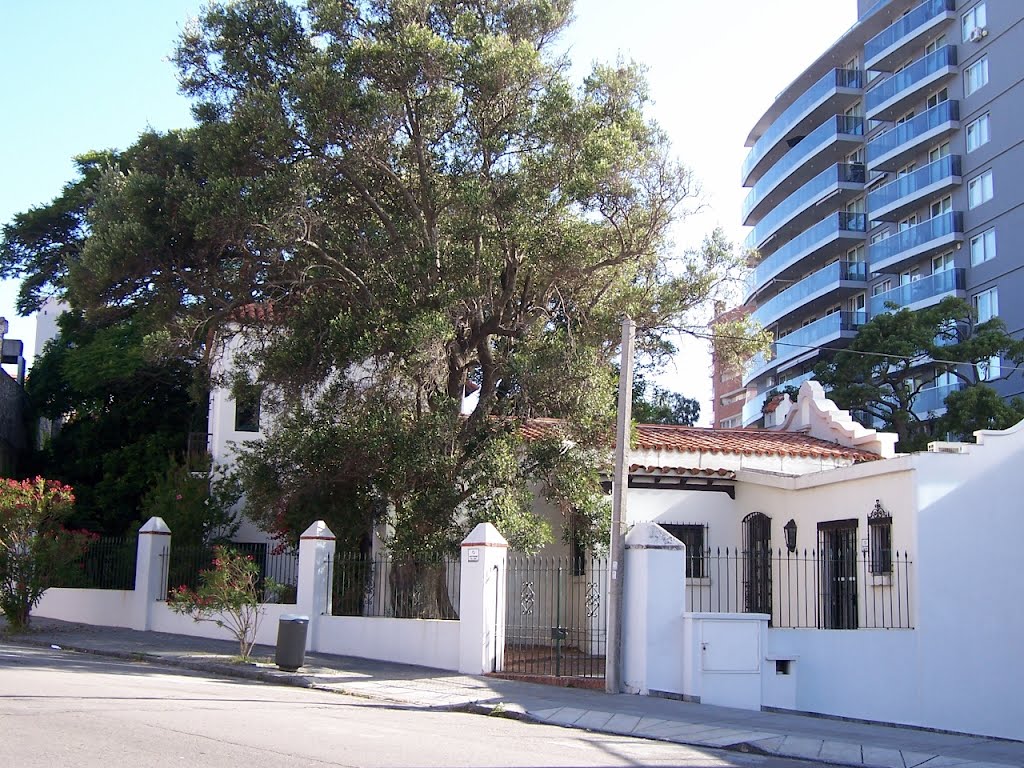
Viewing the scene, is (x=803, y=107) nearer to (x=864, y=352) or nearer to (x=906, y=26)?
(x=906, y=26)

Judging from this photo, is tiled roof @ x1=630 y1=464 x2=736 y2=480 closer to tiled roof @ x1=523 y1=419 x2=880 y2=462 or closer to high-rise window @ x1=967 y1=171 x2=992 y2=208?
tiled roof @ x1=523 y1=419 x2=880 y2=462

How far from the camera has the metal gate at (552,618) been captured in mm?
16938

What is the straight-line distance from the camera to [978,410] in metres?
33.8

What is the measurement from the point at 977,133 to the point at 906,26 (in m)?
7.53

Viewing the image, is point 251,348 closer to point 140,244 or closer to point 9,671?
point 140,244

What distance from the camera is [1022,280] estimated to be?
41562 mm

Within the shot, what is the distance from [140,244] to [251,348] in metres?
3.56

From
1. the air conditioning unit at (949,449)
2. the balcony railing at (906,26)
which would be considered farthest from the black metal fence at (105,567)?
the balcony railing at (906,26)

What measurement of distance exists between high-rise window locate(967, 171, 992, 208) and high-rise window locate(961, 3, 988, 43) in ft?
19.8

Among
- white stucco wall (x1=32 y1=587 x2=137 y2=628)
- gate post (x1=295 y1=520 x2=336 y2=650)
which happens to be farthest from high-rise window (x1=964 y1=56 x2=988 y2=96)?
white stucco wall (x1=32 y1=587 x2=137 y2=628)

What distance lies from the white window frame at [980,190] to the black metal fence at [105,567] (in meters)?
35.6

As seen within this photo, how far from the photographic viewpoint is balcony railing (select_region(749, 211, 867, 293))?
5312cm

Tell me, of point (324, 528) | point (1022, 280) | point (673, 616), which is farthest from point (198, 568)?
point (1022, 280)

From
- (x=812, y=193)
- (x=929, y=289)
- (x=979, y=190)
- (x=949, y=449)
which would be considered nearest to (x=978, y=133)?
(x=979, y=190)
